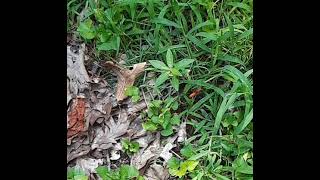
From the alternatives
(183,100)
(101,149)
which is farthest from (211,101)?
(101,149)

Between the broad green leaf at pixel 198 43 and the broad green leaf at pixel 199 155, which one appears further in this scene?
the broad green leaf at pixel 198 43

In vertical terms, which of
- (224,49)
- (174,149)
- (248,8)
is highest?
(248,8)

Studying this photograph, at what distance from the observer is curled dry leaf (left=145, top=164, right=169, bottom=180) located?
2605mm

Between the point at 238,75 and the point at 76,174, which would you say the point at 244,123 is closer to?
the point at 238,75

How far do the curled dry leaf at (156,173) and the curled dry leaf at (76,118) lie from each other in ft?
1.03

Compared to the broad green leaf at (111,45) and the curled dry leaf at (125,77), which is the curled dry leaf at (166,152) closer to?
the curled dry leaf at (125,77)

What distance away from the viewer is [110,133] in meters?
2.66

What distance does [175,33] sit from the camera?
274 centimetres

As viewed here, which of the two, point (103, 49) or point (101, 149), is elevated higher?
point (103, 49)

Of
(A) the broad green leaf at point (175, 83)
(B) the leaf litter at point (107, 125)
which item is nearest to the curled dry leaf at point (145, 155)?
(B) the leaf litter at point (107, 125)

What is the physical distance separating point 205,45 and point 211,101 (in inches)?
9.1

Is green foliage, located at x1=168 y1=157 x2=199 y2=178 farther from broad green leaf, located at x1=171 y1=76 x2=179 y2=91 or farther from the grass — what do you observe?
broad green leaf, located at x1=171 y1=76 x2=179 y2=91

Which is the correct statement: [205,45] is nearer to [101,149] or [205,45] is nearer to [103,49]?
[103,49]

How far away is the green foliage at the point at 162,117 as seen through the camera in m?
2.64
